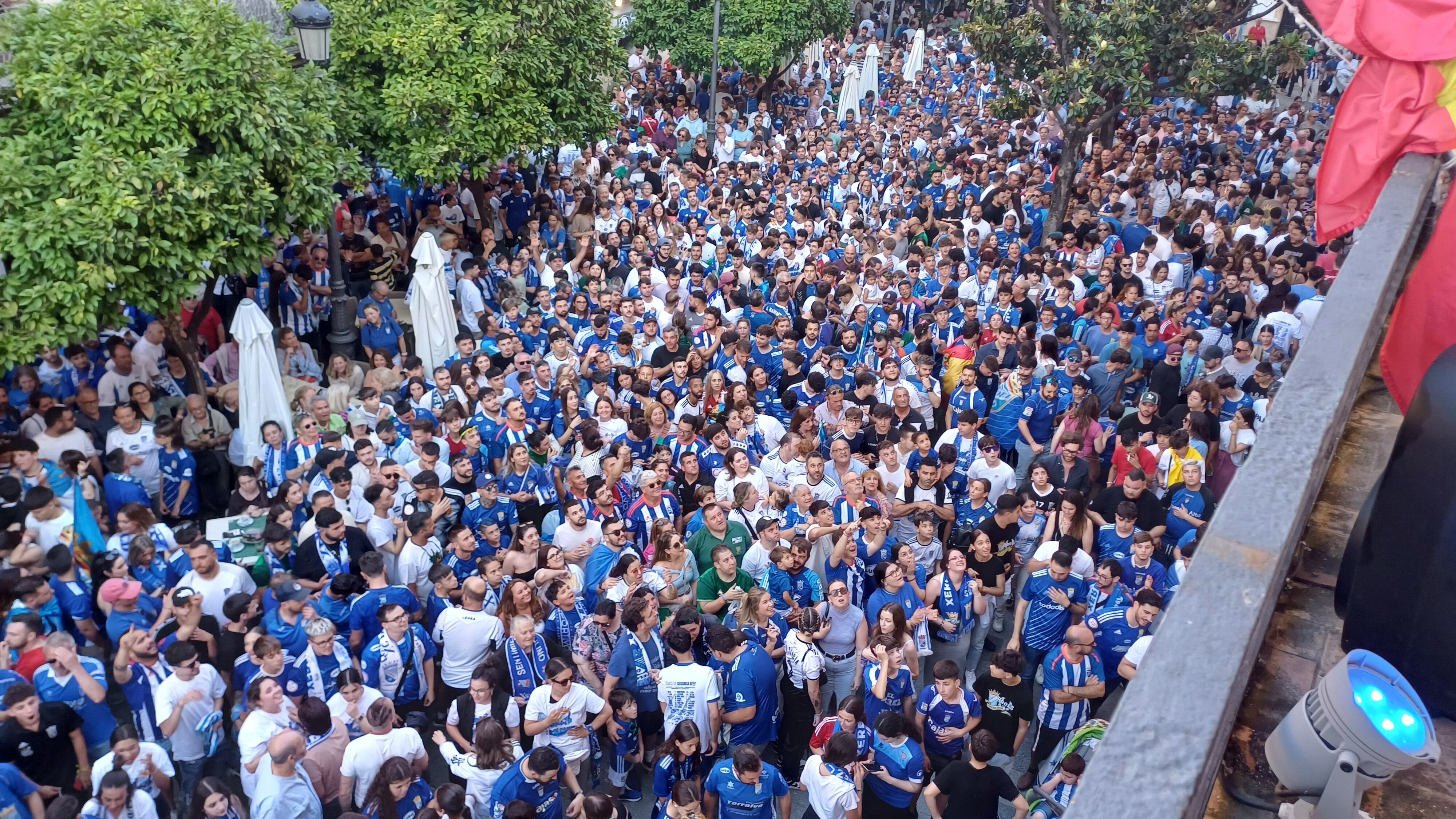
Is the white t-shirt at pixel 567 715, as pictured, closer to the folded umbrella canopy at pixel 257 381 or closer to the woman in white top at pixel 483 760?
the woman in white top at pixel 483 760

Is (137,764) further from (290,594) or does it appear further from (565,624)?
(565,624)

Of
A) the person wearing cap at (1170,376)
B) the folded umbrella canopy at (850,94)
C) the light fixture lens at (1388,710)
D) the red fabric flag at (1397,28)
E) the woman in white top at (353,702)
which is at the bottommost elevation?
the woman in white top at (353,702)

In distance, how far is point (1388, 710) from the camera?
7.95 feet

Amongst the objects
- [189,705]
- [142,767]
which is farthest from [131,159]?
[142,767]

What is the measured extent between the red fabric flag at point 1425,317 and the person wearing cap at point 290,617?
5.93 m

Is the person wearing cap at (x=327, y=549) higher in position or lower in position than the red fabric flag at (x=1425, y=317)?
lower

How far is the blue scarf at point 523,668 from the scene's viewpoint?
638cm

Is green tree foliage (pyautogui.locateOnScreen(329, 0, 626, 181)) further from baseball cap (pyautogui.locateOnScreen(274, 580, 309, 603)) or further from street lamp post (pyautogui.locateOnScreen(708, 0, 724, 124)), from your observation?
street lamp post (pyautogui.locateOnScreen(708, 0, 724, 124))

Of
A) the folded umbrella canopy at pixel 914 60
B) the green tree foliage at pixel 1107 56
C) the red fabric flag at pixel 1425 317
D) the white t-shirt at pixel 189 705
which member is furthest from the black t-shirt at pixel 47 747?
the folded umbrella canopy at pixel 914 60

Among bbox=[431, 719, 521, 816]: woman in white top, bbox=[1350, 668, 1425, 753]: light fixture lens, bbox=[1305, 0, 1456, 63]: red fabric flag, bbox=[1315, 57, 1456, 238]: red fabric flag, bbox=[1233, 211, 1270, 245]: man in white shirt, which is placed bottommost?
bbox=[431, 719, 521, 816]: woman in white top

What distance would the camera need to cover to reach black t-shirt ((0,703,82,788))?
557 cm

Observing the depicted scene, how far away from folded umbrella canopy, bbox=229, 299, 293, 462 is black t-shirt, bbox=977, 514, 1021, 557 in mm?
5753

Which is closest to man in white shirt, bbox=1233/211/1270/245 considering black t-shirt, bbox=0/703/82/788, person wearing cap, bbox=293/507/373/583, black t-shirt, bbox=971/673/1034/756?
black t-shirt, bbox=971/673/1034/756

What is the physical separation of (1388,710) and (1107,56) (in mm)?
12967
